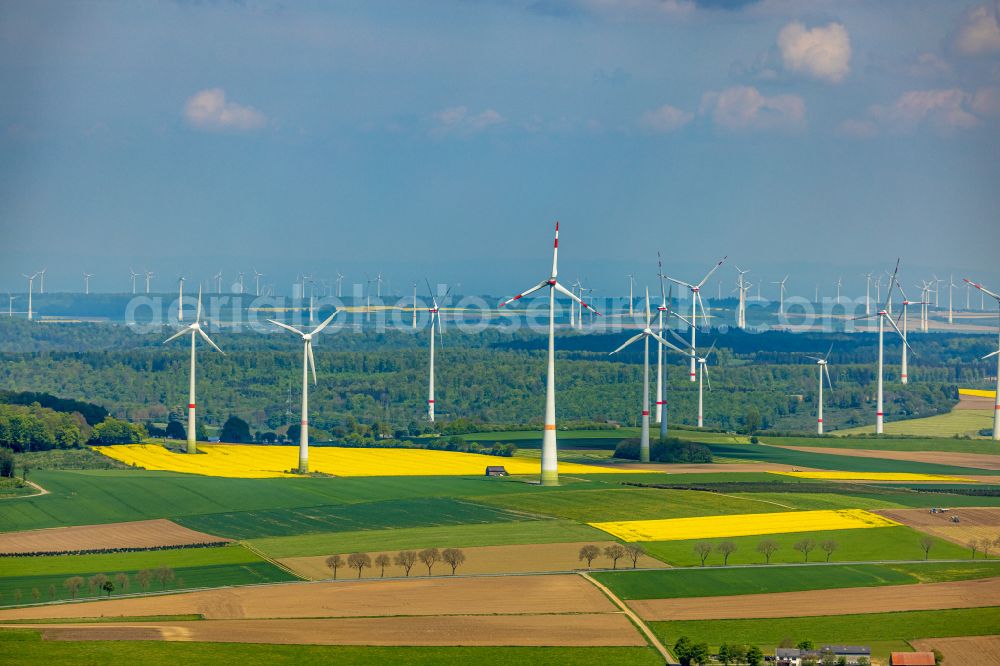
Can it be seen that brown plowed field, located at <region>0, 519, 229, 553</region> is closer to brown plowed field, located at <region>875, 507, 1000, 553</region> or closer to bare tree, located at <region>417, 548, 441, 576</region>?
bare tree, located at <region>417, 548, 441, 576</region>

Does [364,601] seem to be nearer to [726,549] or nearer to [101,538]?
[726,549]

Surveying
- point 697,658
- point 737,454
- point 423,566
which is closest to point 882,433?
point 737,454

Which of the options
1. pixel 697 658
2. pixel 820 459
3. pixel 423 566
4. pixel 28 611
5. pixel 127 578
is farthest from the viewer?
pixel 820 459

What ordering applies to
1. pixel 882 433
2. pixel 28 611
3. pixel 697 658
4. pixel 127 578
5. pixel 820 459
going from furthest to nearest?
pixel 882 433
pixel 820 459
pixel 127 578
pixel 28 611
pixel 697 658

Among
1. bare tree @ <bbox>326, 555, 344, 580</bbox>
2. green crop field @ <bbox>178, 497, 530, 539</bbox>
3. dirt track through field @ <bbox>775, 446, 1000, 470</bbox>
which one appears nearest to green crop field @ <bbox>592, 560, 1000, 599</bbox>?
bare tree @ <bbox>326, 555, 344, 580</bbox>

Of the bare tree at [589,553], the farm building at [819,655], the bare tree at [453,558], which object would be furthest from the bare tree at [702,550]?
the farm building at [819,655]

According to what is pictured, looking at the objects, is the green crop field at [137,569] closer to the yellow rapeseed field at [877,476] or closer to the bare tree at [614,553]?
the bare tree at [614,553]

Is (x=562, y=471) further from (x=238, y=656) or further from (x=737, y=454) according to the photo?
(x=238, y=656)
